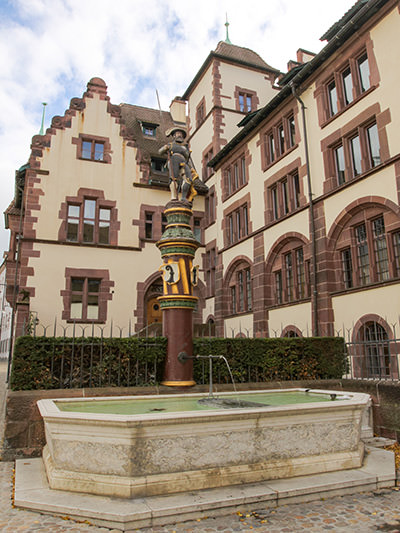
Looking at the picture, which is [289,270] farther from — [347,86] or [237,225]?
[347,86]

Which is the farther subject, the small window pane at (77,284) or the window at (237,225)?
the window at (237,225)

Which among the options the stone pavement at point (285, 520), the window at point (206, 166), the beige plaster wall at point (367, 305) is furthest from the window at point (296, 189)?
the stone pavement at point (285, 520)

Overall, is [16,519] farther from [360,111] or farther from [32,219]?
[32,219]

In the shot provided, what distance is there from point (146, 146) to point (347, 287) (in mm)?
15727

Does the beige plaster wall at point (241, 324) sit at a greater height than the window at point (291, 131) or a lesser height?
lesser

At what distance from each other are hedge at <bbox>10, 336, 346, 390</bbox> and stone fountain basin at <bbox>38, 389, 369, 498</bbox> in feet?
Answer: 7.71

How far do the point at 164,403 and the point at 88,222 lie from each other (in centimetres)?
1612

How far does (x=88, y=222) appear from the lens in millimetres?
21312

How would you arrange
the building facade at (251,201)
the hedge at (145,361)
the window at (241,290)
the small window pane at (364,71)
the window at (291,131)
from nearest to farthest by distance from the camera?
the hedge at (145,361)
the building facade at (251,201)
the small window pane at (364,71)
the window at (291,131)
the window at (241,290)

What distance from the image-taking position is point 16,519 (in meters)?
4.11

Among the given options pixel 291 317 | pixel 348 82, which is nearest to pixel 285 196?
pixel 348 82

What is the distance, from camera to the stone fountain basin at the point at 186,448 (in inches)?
176

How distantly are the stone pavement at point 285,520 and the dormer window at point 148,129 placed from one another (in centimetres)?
2477

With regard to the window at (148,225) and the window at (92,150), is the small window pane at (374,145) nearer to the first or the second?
the window at (148,225)
